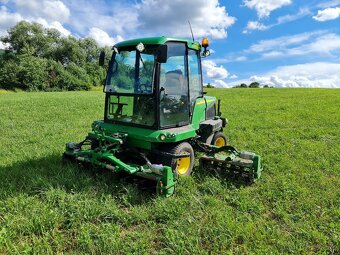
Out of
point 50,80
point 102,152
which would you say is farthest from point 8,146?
point 50,80

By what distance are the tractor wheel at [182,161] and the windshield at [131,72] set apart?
1.09 metres

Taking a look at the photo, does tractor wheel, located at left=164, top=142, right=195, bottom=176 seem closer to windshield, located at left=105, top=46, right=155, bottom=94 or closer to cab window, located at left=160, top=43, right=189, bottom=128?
cab window, located at left=160, top=43, right=189, bottom=128

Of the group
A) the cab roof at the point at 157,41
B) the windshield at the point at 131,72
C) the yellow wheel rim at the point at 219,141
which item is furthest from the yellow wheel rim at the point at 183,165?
the cab roof at the point at 157,41

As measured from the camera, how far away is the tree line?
41.8 metres

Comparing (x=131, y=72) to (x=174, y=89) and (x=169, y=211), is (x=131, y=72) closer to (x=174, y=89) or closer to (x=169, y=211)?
(x=174, y=89)

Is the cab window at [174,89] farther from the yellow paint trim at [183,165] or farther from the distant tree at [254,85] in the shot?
the distant tree at [254,85]

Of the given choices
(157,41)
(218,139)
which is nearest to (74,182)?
(157,41)

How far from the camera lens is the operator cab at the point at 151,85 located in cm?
489

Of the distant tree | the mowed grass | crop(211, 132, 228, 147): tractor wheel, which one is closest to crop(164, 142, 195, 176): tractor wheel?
the mowed grass

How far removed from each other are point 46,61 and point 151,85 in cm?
4651

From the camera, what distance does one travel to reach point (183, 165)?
17.2 feet

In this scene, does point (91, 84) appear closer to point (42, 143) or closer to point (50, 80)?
point (50, 80)

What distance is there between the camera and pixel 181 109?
17.5ft

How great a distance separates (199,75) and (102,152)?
2.52 metres
